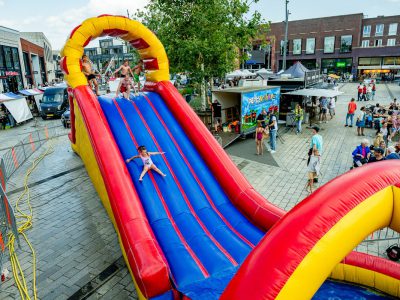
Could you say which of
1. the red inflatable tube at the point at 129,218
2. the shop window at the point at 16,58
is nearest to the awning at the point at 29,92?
the shop window at the point at 16,58

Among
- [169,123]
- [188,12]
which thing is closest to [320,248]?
[169,123]

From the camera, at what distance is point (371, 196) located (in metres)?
2.89

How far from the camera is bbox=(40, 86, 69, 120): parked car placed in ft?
78.3

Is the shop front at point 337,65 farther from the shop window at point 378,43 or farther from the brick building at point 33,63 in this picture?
the brick building at point 33,63

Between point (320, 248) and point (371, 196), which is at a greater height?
point (371, 196)

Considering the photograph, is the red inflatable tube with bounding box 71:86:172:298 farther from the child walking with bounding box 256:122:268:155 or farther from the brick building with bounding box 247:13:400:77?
the brick building with bounding box 247:13:400:77

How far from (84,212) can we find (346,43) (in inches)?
2133

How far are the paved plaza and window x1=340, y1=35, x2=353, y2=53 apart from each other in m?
41.5

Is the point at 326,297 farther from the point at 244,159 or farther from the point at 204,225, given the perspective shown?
the point at 244,159

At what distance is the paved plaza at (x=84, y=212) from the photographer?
577cm

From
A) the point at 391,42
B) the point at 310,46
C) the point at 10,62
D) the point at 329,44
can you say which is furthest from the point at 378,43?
the point at 10,62

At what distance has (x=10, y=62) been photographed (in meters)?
33.6

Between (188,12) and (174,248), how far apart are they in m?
13.6

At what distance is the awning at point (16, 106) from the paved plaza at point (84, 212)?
8163mm
